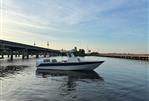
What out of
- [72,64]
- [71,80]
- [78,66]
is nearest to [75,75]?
[71,80]

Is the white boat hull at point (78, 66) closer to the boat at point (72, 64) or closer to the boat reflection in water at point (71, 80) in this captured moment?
the boat at point (72, 64)

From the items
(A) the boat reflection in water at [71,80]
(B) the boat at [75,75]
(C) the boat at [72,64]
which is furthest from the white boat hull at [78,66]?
(A) the boat reflection in water at [71,80]

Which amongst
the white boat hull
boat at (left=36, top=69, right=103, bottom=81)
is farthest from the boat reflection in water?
the white boat hull

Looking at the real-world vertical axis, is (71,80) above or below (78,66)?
below

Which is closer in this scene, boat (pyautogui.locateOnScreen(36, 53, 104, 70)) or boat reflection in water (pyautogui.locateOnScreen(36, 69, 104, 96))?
boat reflection in water (pyautogui.locateOnScreen(36, 69, 104, 96))

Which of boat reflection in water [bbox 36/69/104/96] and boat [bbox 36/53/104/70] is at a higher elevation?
boat [bbox 36/53/104/70]

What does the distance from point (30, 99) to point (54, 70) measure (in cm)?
2468

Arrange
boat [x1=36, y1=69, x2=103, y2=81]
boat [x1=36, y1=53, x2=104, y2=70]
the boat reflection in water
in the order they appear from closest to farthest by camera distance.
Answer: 1. the boat reflection in water
2. boat [x1=36, y1=69, x2=103, y2=81]
3. boat [x1=36, y1=53, x2=104, y2=70]

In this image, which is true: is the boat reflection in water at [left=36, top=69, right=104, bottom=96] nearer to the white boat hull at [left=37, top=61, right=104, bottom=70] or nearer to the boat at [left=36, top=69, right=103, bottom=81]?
the boat at [left=36, top=69, right=103, bottom=81]

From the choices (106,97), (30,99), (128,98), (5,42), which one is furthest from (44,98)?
(5,42)

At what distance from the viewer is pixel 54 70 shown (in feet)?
136

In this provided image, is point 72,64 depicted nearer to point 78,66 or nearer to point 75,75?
point 78,66

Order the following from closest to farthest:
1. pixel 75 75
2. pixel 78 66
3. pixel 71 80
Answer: pixel 71 80 < pixel 75 75 < pixel 78 66

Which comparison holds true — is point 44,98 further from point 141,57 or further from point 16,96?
point 141,57
